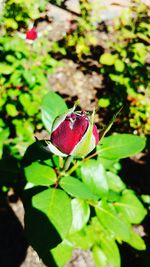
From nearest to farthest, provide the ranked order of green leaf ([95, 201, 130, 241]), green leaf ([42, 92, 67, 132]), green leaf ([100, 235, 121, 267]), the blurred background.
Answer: green leaf ([42, 92, 67, 132]) < green leaf ([95, 201, 130, 241]) < green leaf ([100, 235, 121, 267]) < the blurred background

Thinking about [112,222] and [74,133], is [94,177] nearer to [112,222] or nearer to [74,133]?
[112,222]

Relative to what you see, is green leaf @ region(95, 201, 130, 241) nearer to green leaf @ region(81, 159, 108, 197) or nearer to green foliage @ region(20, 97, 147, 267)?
green foliage @ region(20, 97, 147, 267)

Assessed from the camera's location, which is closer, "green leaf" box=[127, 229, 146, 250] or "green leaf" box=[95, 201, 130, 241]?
"green leaf" box=[95, 201, 130, 241]

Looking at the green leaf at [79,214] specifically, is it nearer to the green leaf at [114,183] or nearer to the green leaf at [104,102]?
the green leaf at [114,183]

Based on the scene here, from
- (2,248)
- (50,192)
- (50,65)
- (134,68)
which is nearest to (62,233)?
(50,192)

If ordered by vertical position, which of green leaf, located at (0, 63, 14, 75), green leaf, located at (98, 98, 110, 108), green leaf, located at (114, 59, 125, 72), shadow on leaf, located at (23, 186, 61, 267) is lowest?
green leaf, located at (98, 98, 110, 108)

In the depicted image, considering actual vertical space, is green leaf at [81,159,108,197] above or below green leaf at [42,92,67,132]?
below

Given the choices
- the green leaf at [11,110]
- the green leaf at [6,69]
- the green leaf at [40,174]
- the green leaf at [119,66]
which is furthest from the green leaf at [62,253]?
the green leaf at [119,66]

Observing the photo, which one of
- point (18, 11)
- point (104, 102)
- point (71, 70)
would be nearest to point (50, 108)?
point (104, 102)

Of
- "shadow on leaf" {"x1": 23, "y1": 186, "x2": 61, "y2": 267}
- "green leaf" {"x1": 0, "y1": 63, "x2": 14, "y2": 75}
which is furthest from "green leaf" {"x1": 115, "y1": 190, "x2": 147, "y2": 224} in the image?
"green leaf" {"x1": 0, "y1": 63, "x2": 14, "y2": 75}
